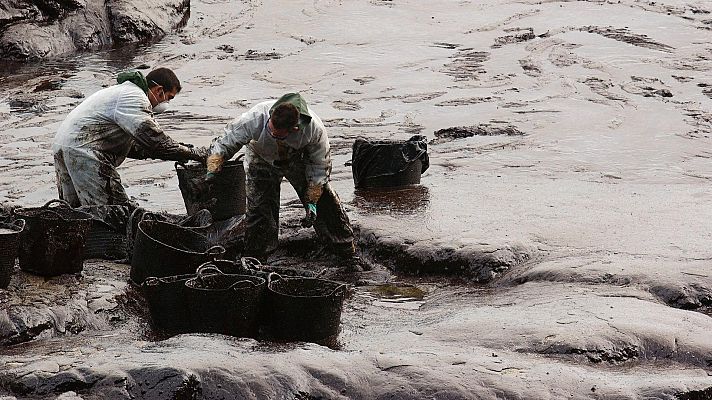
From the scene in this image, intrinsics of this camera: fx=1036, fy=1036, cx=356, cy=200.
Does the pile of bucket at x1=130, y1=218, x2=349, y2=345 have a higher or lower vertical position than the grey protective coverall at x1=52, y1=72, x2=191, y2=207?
lower

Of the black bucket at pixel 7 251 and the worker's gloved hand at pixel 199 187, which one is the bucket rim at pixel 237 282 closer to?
→ the black bucket at pixel 7 251

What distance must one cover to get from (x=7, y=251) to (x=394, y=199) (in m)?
4.31

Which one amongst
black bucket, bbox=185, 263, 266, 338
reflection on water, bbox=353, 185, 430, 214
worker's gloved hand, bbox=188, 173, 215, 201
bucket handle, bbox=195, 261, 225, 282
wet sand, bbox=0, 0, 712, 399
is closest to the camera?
wet sand, bbox=0, 0, 712, 399

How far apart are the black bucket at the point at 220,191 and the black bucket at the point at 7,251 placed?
177 cm

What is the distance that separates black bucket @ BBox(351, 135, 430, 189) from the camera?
401 inches

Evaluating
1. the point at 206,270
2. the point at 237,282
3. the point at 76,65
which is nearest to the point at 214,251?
the point at 206,270

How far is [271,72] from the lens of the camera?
1605cm

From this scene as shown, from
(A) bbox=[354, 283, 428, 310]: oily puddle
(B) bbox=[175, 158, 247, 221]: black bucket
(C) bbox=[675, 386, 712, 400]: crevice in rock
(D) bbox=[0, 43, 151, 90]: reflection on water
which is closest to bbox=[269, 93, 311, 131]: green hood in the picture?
(B) bbox=[175, 158, 247, 221]: black bucket

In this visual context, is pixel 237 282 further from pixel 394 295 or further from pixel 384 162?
pixel 384 162

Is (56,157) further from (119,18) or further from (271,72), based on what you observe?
(119,18)

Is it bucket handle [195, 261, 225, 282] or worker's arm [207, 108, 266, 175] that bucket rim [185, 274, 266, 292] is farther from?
worker's arm [207, 108, 266, 175]

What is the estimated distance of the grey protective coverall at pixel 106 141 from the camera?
7.77m

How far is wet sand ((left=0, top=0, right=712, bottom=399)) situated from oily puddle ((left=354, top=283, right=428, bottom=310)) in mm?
125

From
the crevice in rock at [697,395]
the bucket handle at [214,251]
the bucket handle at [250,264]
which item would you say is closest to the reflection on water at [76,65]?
the bucket handle at [214,251]
